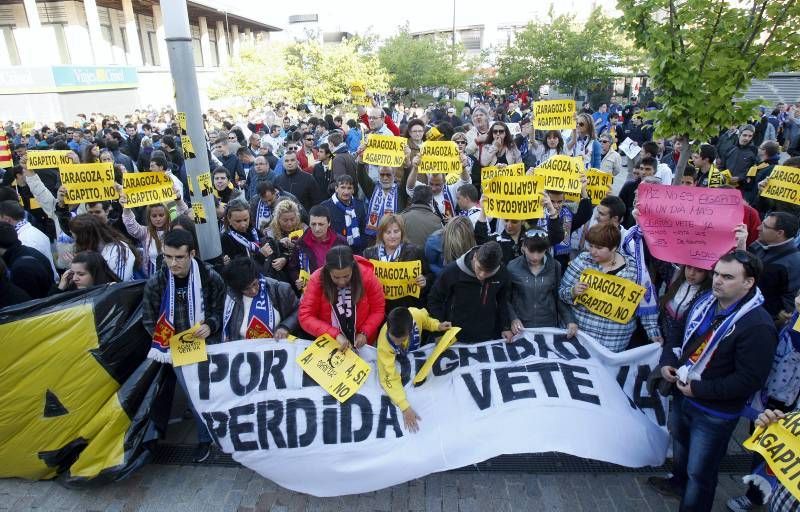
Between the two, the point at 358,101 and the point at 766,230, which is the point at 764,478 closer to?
the point at 766,230

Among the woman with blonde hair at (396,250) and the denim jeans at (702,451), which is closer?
the denim jeans at (702,451)

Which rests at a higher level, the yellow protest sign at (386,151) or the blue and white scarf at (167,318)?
the yellow protest sign at (386,151)

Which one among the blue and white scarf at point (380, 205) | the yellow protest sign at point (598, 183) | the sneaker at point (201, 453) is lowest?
the sneaker at point (201, 453)

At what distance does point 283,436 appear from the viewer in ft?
12.7

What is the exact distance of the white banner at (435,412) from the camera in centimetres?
369

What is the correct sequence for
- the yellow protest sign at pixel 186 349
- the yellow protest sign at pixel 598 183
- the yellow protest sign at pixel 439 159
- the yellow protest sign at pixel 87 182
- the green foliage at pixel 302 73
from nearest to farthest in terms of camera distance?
the yellow protest sign at pixel 186 349 < the yellow protest sign at pixel 87 182 < the yellow protest sign at pixel 439 159 < the yellow protest sign at pixel 598 183 < the green foliage at pixel 302 73

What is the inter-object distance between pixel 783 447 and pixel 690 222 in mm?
1978

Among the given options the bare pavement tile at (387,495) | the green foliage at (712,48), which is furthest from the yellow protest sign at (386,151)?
the bare pavement tile at (387,495)

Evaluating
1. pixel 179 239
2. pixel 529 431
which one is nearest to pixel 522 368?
pixel 529 431

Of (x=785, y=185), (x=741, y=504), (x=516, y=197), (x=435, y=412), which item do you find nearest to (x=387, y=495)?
(x=435, y=412)

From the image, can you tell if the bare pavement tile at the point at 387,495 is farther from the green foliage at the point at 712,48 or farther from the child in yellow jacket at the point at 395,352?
the green foliage at the point at 712,48

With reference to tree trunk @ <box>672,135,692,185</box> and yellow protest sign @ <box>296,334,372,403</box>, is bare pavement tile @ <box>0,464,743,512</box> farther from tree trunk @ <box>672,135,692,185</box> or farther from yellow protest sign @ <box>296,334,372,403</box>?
tree trunk @ <box>672,135,692,185</box>

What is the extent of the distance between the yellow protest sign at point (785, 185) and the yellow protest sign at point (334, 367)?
4805mm

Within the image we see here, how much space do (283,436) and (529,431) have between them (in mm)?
1789
